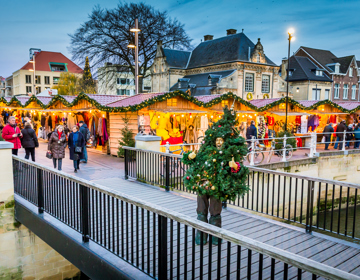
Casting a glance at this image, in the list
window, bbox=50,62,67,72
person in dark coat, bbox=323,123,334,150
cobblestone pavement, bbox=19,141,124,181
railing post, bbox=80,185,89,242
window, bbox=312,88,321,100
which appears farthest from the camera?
window, bbox=50,62,67,72

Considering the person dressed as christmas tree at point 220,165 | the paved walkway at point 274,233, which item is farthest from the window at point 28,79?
the person dressed as christmas tree at point 220,165

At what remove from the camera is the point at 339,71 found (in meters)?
49.9

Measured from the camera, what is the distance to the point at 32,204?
698 centimetres

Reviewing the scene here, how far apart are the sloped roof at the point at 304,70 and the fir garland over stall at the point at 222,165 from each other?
4511 cm

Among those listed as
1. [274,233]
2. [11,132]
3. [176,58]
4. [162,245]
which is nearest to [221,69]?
[176,58]

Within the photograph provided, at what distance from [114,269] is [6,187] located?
4425 millimetres

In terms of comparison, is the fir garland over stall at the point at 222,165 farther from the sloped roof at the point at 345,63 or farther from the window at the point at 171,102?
the sloped roof at the point at 345,63

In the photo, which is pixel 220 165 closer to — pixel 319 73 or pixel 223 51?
pixel 223 51

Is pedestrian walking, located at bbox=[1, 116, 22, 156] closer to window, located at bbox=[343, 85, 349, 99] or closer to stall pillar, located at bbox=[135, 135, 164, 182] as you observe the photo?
stall pillar, located at bbox=[135, 135, 164, 182]

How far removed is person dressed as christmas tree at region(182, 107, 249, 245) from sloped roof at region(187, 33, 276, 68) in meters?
38.2

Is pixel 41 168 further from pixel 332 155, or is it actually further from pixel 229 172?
pixel 332 155

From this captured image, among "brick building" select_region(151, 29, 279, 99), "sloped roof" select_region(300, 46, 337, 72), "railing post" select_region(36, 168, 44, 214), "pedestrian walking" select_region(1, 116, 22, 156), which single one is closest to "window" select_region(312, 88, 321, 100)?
"sloped roof" select_region(300, 46, 337, 72)

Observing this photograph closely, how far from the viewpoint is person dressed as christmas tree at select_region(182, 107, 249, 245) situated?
470cm

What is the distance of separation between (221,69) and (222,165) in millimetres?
39735
